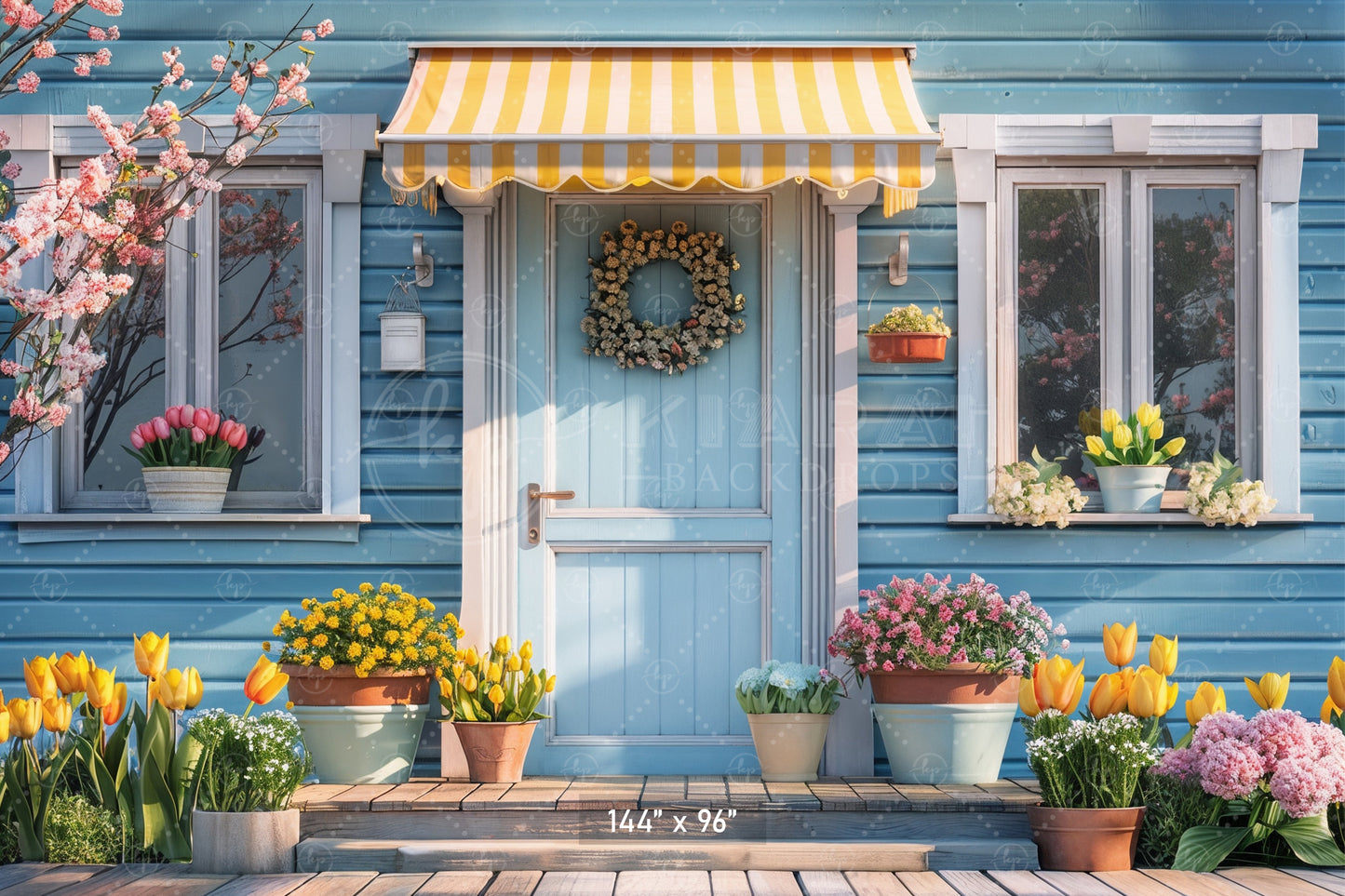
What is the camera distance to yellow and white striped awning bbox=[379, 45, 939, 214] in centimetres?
452

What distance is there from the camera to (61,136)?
5316mm

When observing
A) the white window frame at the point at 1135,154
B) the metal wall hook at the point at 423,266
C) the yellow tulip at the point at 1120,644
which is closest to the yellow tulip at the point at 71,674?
the metal wall hook at the point at 423,266

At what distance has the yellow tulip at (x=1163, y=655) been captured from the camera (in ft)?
14.8

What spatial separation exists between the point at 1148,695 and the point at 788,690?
1.19 meters

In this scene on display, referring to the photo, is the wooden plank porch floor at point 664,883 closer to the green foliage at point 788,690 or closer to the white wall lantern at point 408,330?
the green foliage at point 788,690

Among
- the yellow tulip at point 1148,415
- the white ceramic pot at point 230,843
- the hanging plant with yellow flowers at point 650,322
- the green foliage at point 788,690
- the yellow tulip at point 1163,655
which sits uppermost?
the hanging plant with yellow flowers at point 650,322

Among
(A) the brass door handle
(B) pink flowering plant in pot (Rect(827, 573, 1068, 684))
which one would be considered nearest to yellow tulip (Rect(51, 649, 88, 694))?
(A) the brass door handle

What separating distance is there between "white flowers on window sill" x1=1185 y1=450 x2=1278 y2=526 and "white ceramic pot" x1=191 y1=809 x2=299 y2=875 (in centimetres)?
354

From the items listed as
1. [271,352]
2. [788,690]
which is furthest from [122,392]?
[788,690]

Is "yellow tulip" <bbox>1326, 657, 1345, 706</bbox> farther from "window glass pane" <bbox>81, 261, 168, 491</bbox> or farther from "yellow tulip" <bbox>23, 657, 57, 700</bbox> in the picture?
"window glass pane" <bbox>81, 261, 168, 491</bbox>

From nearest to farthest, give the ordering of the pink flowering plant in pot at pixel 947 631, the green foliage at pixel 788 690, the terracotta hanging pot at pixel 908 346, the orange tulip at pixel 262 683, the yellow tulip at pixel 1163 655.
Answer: the orange tulip at pixel 262 683 → the yellow tulip at pixel 1163 655 → the pink flowering plant in pot at pixel 947 631 → the green foliage at pixel 788 690 → the terracotta hanging pot at pixel 908 346

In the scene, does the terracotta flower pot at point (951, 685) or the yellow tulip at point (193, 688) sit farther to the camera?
the terracotta flower pot at point (951, 685)

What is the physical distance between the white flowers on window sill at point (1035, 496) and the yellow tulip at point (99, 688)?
3.18 meters

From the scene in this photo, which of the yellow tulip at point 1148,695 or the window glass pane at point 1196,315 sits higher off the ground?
the window glass pane at point 1196,315
